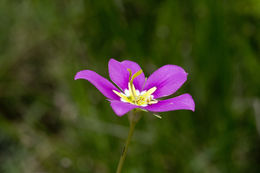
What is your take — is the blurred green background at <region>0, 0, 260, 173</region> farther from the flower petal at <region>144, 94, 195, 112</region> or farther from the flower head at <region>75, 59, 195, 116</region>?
the flower petal at <region>144, 94, 195, 112</region>

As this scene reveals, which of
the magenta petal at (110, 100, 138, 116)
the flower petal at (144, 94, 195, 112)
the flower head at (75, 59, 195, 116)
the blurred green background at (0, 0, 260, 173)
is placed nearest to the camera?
the magenta petal at (110, 100, 138, 116)

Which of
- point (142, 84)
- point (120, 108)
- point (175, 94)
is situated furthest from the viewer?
point (175, 94)

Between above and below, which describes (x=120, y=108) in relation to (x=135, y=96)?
below

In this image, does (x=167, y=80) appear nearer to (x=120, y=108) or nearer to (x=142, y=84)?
(x=142, y=84)

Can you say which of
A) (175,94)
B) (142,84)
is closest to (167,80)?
(142,84)

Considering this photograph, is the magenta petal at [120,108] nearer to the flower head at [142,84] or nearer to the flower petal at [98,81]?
the flower petal at [98,81]

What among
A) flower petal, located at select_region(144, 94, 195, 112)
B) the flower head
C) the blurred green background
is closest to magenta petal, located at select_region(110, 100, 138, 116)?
flower petal, located at select_region(144, 94, 195, 112)

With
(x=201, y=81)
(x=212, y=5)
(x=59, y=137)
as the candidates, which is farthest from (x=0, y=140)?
(x=212, y=5)

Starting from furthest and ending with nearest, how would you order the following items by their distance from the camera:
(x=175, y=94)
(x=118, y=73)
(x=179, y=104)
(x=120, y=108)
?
(x=175, y=94) → (x=118, y=73) → (x=179, y=104) → (x=120, y=108)
